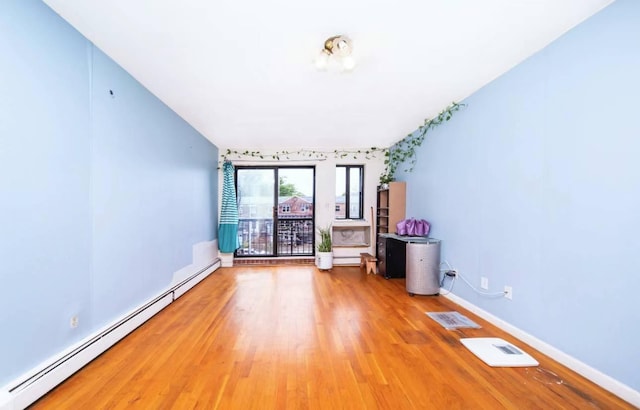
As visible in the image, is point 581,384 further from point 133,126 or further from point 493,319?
point 133,126

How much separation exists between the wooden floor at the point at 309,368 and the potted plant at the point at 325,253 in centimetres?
171

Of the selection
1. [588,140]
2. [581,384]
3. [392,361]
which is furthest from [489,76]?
[392,361]

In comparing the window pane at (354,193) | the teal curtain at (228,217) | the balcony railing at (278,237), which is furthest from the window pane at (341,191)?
the teal curtain at (228,217)

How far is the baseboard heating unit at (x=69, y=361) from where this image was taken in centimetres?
127

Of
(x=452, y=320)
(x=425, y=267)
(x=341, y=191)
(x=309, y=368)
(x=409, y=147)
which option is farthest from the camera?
(x=341, y=191)

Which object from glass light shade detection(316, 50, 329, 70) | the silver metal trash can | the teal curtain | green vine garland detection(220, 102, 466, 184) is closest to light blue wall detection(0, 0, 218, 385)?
glass light shade detection(316, 50, 329, 70)

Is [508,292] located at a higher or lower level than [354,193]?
lower

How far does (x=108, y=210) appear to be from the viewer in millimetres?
A: 1971

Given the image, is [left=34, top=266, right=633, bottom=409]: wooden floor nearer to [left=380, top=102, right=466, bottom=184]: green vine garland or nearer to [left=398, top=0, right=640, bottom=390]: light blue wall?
[left=398, top=0, right=640, bottom=390]: light blue wall

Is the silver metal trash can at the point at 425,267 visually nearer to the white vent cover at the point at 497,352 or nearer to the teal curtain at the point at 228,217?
the white vent cover at the point at 497,352

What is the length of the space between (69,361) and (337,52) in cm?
279

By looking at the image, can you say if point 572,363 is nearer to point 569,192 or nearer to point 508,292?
point 508,292

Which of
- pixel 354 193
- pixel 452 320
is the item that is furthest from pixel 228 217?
pixel 452 320

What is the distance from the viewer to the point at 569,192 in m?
1.69
